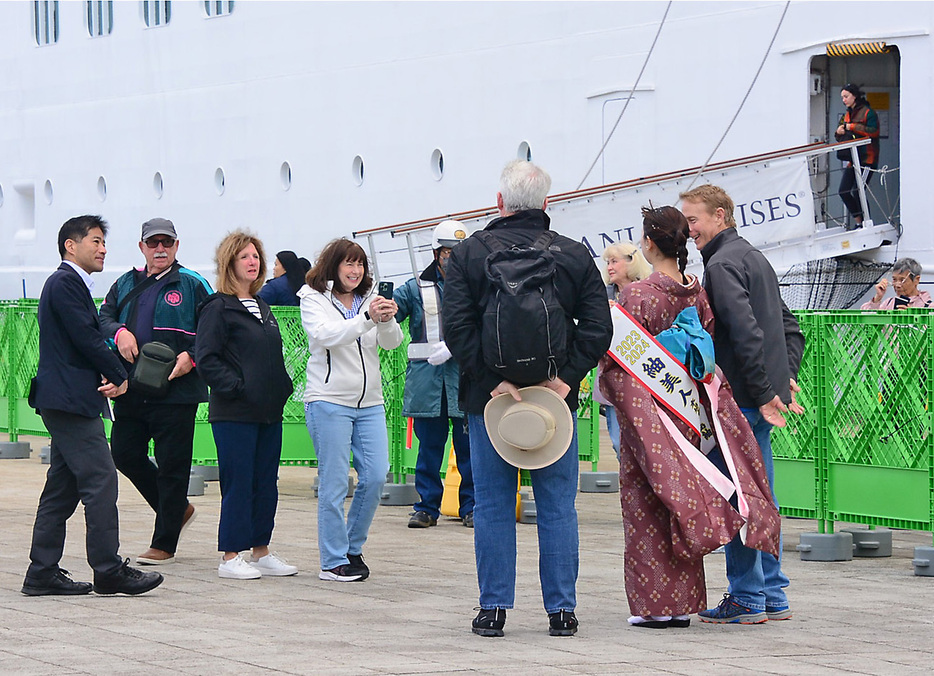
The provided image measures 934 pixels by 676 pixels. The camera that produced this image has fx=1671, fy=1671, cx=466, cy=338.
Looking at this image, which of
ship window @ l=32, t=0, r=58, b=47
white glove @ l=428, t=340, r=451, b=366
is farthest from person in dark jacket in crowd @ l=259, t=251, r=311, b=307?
ship window @ l=32, t=0, r=58, b=47

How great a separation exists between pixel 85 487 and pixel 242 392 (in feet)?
2.93

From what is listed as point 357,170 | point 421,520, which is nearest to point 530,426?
point 421,520

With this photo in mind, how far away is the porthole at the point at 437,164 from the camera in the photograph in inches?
766

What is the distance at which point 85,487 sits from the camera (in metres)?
7.13

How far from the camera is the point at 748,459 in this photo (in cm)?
645

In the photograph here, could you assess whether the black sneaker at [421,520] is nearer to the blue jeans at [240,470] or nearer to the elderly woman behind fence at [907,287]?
the blue jeans at [240,470]

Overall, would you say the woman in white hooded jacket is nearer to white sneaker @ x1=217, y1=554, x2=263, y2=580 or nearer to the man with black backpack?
white sneaker @ x1=217, y1=554, x2=263, y2=580

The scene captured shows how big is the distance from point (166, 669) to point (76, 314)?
205 cm

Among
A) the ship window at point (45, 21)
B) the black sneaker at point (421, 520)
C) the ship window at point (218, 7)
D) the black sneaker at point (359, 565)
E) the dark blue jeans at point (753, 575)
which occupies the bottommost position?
the black sneaker at point (421, 520)

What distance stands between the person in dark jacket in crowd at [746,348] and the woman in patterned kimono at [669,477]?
115 mm

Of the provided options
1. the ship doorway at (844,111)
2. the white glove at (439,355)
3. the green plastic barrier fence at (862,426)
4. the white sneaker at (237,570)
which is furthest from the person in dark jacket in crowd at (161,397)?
the ship doorway at (844,111)

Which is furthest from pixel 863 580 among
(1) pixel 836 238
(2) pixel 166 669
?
(1) pixel 836 238

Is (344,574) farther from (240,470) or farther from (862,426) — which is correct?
(862,426)

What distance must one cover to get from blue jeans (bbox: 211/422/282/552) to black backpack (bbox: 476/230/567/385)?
2011 millimetres
